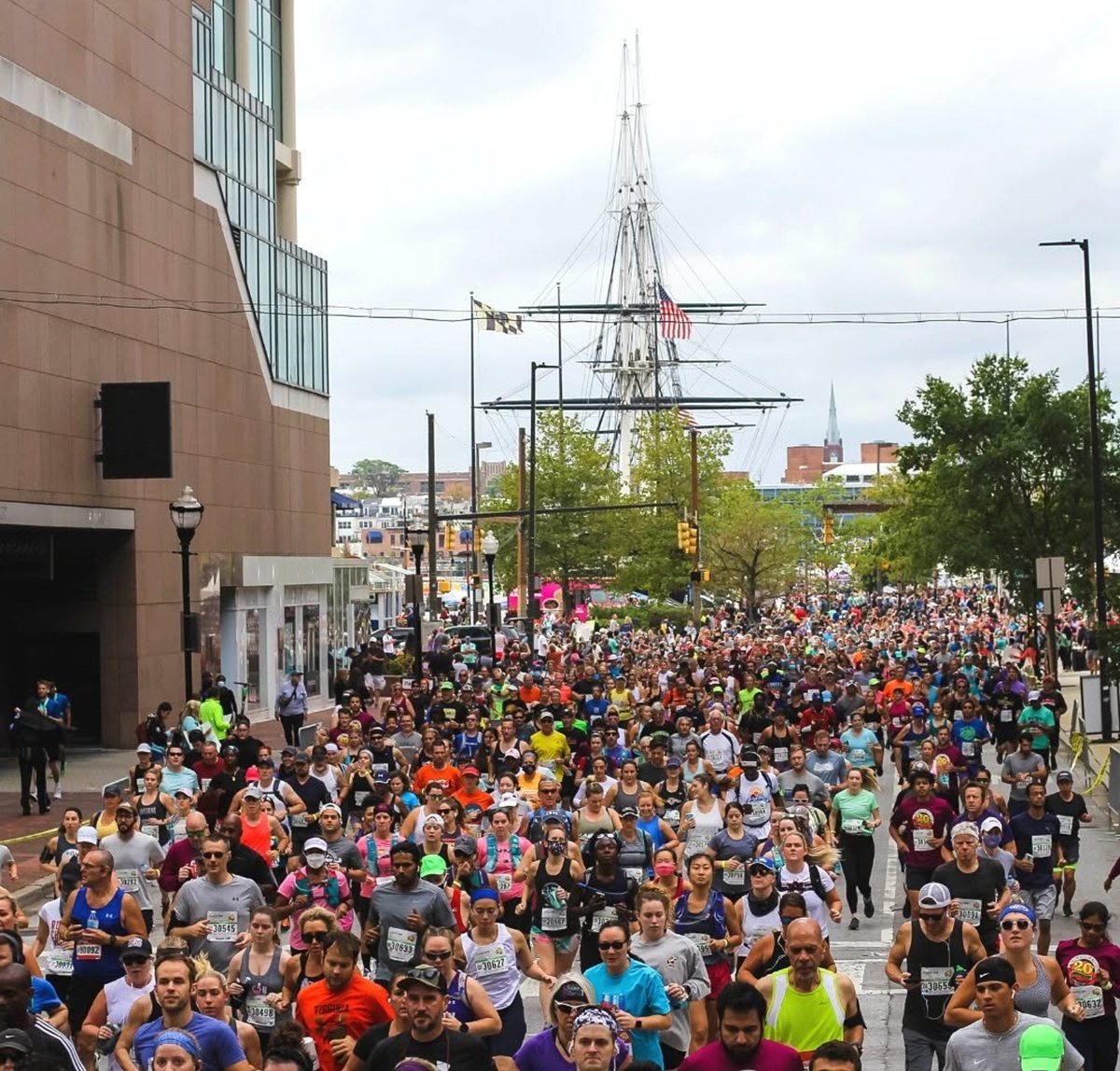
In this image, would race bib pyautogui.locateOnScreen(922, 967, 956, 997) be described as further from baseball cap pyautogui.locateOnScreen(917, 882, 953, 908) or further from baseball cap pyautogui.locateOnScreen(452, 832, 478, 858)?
baseball cap pyautogui.locateOnScreen(452, 832, 478, 858)

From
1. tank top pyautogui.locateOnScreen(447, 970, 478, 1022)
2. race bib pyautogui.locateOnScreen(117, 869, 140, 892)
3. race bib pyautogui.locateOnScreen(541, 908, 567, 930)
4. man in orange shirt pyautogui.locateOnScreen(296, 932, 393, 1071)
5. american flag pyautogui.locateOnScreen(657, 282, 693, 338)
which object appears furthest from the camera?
american flag pyautogui.locateOnScreen(657, 282, 693, 338)

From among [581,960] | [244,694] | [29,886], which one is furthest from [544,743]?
[244,694]

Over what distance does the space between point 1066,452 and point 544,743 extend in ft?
88.0

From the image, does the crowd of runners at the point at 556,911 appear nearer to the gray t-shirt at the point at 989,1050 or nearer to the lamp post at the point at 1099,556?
the gray t-shirt at the point at 989,1050

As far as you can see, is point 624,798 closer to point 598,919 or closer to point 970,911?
point 598,919

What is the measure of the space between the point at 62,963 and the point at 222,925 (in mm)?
926

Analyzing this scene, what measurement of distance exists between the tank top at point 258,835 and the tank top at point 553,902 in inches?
122

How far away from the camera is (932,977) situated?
10125 mm

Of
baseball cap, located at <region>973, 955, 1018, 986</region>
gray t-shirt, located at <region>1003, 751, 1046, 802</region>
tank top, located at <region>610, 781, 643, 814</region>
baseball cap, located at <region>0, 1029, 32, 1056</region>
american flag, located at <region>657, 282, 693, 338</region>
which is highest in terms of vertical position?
american flag, located at <region>657, 282, 693, 338</region>

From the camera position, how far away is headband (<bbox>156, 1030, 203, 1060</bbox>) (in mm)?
7513

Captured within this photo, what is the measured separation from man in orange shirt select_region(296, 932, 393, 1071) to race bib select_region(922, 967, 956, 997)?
112 inches

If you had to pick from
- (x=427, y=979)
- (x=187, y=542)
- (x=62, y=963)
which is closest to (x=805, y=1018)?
(x=427, y=979)

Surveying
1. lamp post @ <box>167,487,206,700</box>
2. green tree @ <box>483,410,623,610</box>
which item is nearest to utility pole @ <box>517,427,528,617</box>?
green tree @ <box>483,410,623,610</box>

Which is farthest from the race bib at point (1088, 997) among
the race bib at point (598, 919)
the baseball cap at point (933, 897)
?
the race bib at point (598, 919)
